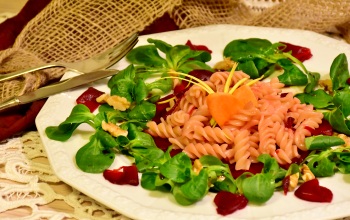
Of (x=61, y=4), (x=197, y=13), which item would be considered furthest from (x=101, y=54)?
(x=197, y=13)

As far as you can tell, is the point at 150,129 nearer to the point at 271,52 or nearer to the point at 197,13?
the point at 271,52

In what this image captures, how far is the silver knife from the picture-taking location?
6.06ft

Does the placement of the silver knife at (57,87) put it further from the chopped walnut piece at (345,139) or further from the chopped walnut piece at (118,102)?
the chopped walnut piece at (345,139)

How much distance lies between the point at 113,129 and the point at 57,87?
1.02 feet

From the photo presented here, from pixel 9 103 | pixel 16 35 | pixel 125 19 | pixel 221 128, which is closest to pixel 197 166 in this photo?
pixel 221 128

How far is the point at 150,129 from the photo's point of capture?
5.68 feet

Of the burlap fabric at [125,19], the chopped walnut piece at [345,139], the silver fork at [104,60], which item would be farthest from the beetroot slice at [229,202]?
the burlap fabric at [125,19]

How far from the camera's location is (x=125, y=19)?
2.36 meters

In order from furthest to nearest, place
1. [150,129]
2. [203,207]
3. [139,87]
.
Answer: [139,87] → [150,129] → [203,207]

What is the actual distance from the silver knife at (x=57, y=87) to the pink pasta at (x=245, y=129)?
31 centimetres

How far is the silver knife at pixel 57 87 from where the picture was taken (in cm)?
185

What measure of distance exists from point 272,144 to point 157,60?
624 millimetres

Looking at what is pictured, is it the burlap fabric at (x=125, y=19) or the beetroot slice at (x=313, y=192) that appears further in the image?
the burlap fabric at (x=125, y=19)

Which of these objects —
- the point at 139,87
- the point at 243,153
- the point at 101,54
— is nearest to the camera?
the point at 243,153
